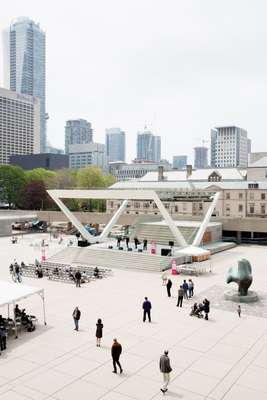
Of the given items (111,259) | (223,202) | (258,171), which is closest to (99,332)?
(111,259)

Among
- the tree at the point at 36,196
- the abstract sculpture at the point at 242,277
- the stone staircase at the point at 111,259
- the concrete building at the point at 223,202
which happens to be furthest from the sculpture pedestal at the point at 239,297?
the tree at the point at 36,196

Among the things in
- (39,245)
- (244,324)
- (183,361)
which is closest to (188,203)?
(39,245)

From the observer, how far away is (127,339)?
1941 centimetres

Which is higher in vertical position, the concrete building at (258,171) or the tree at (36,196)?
the concrete building at (258,171)

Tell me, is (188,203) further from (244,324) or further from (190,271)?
(244,324)

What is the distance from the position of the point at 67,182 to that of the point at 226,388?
97970 millimetres

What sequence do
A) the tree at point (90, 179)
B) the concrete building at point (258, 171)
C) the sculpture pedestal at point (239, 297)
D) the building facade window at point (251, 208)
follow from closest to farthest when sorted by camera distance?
the sculpture pedestal at point (239, 297) → the building facade window at point (251, 208) → the concrete building at point (258, 171) → the tree at point (90, 179)

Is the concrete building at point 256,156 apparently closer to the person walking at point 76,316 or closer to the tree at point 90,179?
the tree at point 90,179

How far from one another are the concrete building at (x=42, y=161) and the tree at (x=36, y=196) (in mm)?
78197

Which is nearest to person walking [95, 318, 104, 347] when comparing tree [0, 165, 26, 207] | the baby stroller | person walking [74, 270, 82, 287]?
the baby stroller

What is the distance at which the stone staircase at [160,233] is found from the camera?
50.9 metres

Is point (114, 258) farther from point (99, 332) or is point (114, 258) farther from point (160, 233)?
point (99, 332)

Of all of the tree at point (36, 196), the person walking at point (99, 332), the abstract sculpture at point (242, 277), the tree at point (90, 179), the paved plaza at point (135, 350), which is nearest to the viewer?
the paved plaza at point (135, 350)

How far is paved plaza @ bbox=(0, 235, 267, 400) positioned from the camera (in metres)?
14.4
